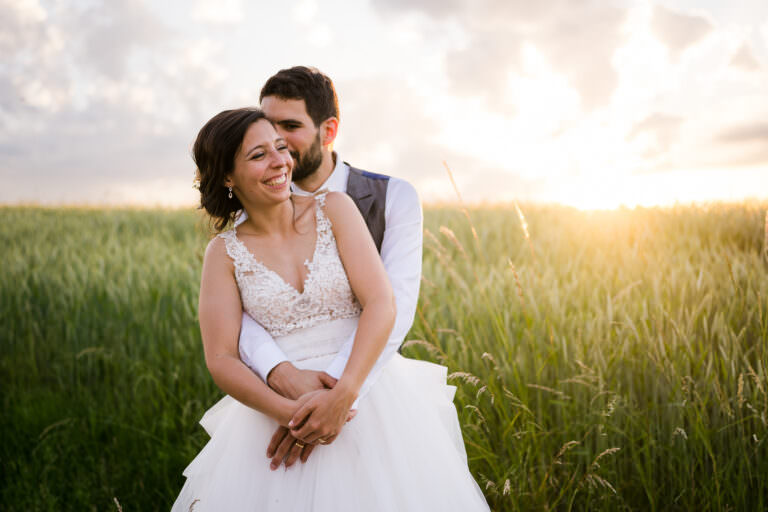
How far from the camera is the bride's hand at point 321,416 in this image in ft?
6.52

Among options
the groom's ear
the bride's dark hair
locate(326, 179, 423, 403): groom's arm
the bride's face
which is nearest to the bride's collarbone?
the bride's face

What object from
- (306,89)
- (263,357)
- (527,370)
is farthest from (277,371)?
(527,370)

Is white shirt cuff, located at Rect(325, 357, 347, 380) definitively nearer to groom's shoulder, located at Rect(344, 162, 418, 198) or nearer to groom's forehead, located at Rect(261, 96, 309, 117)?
groom's shoulder, located at Rect(344, 162, 418, 198)

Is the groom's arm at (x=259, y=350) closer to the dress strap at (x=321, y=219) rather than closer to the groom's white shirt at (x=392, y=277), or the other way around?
the groom's white shirt at (x=392, y=277)

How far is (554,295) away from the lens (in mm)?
3887

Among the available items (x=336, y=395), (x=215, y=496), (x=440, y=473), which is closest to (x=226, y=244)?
(x=336, y=395)

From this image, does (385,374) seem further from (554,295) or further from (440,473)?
(554,295)

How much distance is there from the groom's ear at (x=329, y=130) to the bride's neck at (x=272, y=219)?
856 mm

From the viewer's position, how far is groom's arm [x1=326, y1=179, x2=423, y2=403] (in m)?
2.47

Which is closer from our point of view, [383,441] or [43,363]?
[383,441]

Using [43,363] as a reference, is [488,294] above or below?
above

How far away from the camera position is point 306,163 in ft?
9.62

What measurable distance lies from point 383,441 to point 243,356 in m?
0.69

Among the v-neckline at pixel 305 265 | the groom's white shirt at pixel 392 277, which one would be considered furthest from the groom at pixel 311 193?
the v-neckline at pixel 305 265
